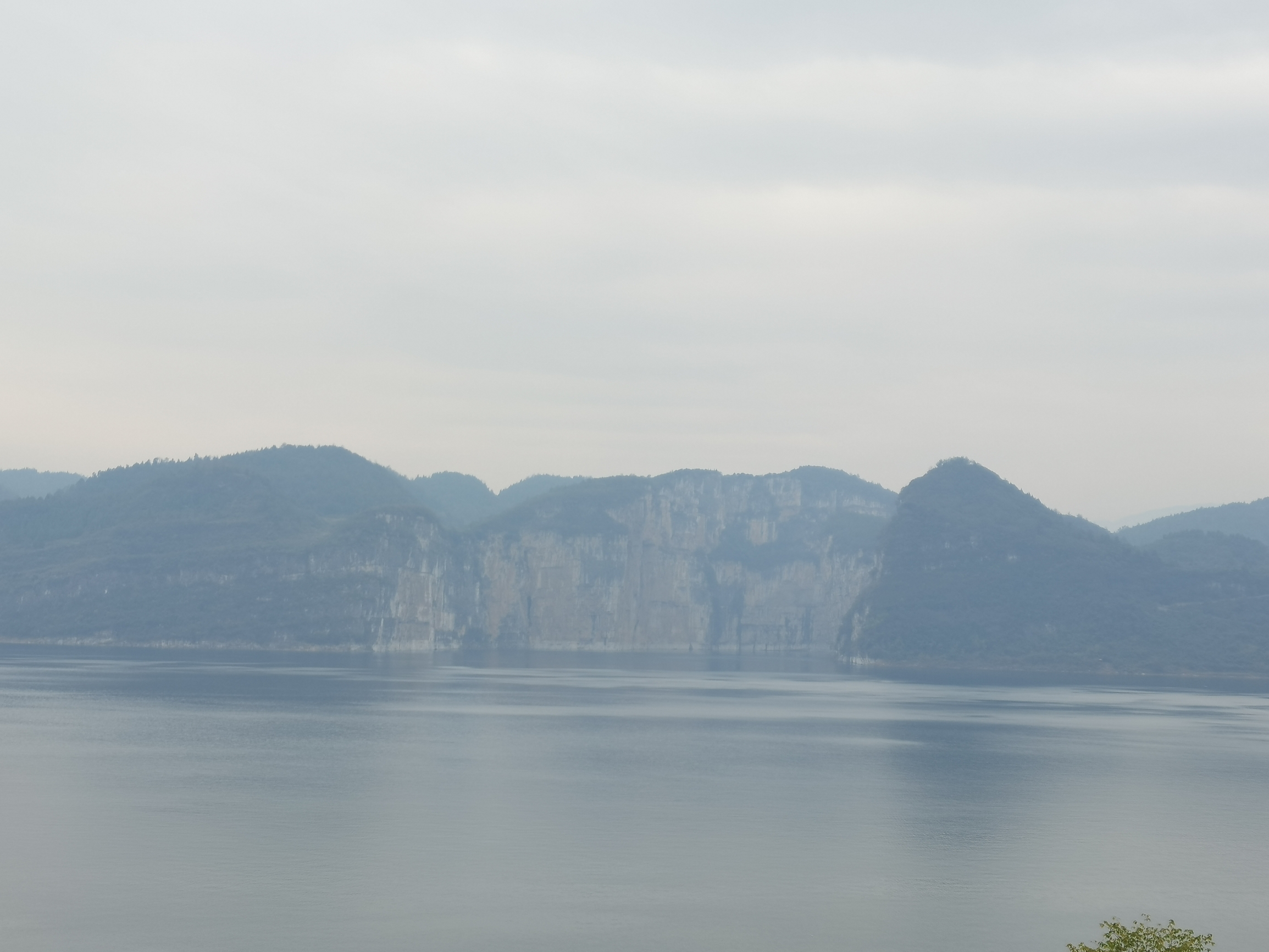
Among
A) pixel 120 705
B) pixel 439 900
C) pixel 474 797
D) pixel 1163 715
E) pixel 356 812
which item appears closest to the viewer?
pixel 439 900

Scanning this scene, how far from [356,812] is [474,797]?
9587mm

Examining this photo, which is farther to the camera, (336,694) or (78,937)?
(336,694)

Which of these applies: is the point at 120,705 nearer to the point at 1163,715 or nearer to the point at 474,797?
the point at 474,797

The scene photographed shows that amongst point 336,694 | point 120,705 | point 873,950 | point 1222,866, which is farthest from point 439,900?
point 336,694

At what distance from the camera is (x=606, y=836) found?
7488cm

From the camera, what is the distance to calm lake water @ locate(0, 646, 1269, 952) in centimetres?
5606

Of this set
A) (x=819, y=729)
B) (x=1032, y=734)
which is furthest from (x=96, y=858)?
(x=1032, y=734)

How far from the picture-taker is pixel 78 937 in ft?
172

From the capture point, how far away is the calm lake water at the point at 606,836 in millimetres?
56062

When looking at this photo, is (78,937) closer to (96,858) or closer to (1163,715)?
(96,858)

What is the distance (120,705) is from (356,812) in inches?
3317

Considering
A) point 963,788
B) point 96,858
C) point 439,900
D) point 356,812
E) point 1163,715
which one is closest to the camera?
point 439,900

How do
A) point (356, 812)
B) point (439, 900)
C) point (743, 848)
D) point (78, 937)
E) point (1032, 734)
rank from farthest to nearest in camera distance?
point (1032, 734)
point (356, 812)
point (743, 848)
point (439, 900)
point (78, 937)

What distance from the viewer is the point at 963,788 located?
9769 cm
